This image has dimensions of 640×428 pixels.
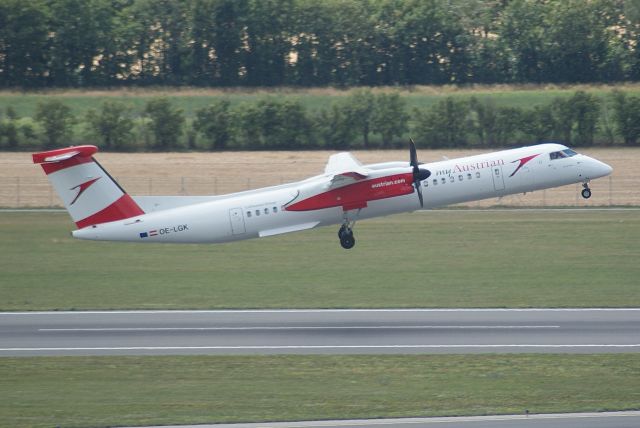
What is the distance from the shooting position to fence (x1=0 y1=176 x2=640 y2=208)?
79625mm

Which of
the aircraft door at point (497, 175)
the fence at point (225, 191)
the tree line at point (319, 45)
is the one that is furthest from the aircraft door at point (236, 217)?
the tree line at point (319, 45)

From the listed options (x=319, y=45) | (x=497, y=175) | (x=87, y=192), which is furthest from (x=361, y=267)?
(x=319, y=45)

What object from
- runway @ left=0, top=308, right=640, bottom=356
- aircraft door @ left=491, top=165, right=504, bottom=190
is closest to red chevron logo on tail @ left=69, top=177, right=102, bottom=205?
runway @ left=0, top=308, right=640, bottom=356

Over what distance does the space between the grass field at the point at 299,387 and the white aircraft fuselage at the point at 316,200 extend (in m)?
6.98

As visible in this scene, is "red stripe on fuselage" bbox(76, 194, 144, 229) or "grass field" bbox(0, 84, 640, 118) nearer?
"red stripe on fuselage" bbox(76, 194, 144, 229)

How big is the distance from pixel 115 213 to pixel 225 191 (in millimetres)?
34436

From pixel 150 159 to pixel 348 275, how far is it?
36723 mm

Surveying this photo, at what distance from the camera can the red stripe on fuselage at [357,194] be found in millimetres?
47031

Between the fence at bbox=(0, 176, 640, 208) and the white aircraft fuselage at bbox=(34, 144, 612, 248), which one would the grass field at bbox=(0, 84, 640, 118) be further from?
the white aircraft fuselage at bbox=(34, 144, 612, 248)

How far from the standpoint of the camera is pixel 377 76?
11194 centimetres

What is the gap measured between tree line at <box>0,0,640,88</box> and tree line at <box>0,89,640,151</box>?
13.9m

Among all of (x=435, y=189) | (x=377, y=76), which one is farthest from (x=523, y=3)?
(x=435, y=189)

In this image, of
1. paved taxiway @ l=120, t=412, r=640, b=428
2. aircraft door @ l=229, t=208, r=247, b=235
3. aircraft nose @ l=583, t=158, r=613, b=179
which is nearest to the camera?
paved taxiway @ l=120, t=412, r=640, b=428

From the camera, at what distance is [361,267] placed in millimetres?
62062
